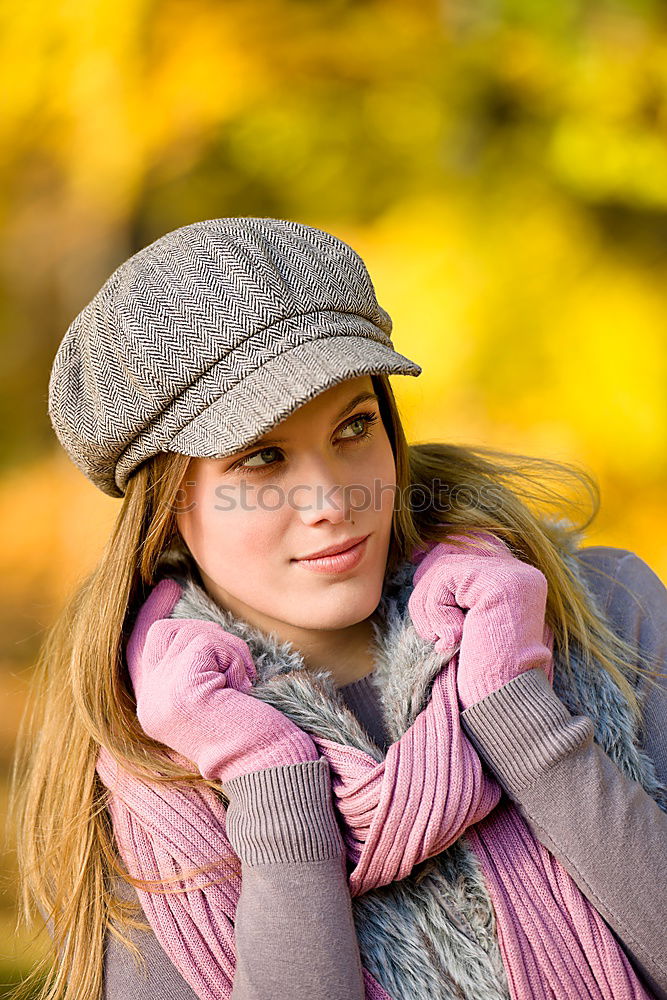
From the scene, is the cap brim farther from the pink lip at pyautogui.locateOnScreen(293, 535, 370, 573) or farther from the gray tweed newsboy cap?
the pink lip at pyautogui.locateOnScreen(293, 535, 370, 573)

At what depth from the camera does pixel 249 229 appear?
178 cm

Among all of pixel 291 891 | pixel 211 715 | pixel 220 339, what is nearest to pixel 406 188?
pixel 220 339

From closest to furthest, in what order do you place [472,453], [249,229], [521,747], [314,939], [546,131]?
[314,939]
[521,747]
[249,229]
[472,453]
[546,131]

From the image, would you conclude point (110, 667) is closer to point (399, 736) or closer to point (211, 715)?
point (211, 715)

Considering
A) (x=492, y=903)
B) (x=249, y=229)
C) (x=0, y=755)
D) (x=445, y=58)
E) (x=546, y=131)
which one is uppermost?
(x=445, y=58)

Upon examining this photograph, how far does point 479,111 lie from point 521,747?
5329 millimetres

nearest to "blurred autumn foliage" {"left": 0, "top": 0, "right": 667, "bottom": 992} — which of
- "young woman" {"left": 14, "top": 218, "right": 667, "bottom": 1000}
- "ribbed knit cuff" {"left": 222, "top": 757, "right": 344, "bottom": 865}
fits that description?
"young woman" {"left": 14, "top": 218, "right": 667, "bottom": 1000}

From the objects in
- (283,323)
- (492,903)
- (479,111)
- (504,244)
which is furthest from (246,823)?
(479,111)

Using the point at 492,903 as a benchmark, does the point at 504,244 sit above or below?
above

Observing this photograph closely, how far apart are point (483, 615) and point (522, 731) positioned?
0.68 ft

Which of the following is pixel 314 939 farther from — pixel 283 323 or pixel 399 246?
pixel 399 246

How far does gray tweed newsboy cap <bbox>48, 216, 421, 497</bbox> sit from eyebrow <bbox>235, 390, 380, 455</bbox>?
0.25ft

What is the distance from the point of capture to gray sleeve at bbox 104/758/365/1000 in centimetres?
153

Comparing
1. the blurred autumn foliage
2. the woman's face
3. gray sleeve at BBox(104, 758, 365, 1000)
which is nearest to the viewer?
gray sleeve at BBox(104, 758, 365, 1000)
